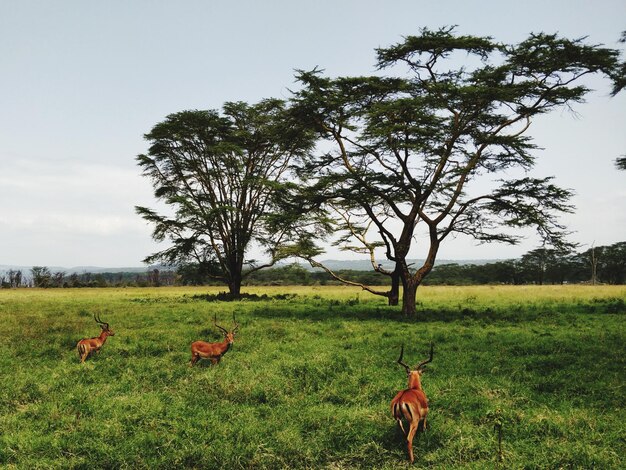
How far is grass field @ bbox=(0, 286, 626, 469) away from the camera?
5848 millimetres

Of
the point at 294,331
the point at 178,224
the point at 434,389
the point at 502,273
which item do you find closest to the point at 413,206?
the point at 294,331

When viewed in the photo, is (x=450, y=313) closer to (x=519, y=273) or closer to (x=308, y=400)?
(x=308, y=400)

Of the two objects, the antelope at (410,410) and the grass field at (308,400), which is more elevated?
the antelope at (410,410)

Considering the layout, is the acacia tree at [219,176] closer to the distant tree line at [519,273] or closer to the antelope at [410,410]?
the antelope at [410,410]

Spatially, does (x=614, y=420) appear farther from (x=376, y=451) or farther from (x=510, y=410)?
(x=376, y=451)

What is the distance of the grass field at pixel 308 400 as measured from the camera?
5.85m

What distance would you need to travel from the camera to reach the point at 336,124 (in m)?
20.6

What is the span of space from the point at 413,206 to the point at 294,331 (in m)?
8.74

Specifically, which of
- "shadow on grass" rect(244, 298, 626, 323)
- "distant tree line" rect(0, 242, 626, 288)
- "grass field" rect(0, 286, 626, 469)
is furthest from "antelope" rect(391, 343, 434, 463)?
"distant tree line" rect(0, 242, 626, 288)

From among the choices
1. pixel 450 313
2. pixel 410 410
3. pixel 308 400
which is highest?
pixel 410 410

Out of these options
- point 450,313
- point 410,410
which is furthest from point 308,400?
point 450,313

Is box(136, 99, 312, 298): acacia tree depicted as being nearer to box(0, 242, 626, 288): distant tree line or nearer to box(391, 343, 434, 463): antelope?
box(391, 343, 434, 463): antelope

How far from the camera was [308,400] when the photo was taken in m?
7.82

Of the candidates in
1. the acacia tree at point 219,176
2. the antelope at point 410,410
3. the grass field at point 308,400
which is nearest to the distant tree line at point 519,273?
the acacia tree at point 219,176
